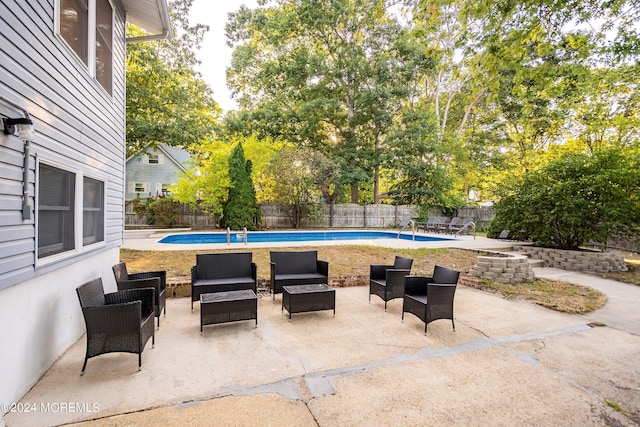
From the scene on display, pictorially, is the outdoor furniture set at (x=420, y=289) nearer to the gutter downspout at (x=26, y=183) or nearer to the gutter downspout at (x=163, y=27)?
the gutter downspout at (x=26, y=183)

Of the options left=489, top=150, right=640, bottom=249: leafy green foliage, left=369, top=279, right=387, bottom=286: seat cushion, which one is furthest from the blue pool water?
left=369, top=279, right=387, bottom=286: seat cushion

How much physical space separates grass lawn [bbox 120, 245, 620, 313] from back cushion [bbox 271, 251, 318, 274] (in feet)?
3.12

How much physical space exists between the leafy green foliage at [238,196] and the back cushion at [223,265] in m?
11.2

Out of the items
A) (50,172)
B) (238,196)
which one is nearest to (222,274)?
(50,172)

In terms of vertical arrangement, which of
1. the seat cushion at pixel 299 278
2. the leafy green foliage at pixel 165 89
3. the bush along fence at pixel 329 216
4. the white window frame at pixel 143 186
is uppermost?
the leafy green foliage at pixel 165 89

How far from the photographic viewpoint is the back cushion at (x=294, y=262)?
534 cm

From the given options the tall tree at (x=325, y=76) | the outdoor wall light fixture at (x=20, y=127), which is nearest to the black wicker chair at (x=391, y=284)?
the outdoor wall light fixture at (x=20, y=127)

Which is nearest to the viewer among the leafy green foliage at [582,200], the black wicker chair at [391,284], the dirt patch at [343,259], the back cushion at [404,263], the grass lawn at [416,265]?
the black wicker chair at [391,284]

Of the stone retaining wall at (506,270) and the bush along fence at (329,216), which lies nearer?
the stone retaining wall at (506,270)

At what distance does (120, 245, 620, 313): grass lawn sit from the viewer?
5.54 meters

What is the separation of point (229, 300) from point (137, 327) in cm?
114

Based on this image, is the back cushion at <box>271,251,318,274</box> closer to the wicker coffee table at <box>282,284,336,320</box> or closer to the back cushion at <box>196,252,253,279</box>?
the back cushion at <box>196,252,253,279</box>

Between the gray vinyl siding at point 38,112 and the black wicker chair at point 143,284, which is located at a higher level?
the gray vinyl siding at point 38,112

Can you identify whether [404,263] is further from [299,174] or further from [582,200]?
[299,174]
